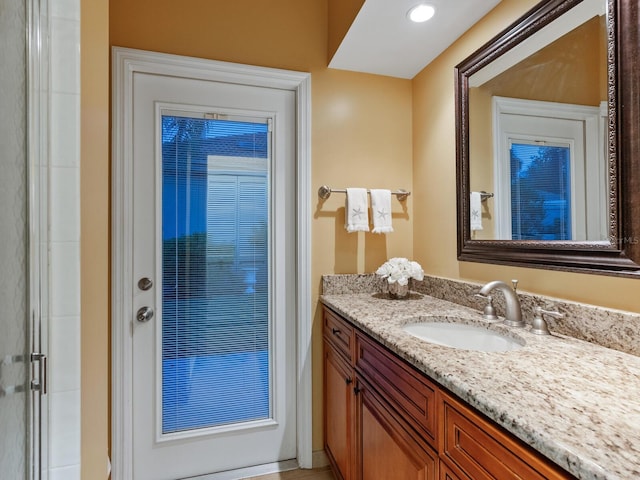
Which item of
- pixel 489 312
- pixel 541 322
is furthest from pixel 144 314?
pixel 541 322

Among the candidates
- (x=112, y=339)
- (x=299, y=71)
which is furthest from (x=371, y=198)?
(x=112, y=339)

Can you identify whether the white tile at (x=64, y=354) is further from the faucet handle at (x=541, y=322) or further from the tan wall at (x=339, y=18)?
the tan wall at (x=339, y=18)

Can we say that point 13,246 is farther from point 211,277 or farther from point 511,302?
point 511,302

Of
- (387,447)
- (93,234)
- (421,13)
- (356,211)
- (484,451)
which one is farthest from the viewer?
(356,211)

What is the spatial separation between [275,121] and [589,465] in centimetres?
179

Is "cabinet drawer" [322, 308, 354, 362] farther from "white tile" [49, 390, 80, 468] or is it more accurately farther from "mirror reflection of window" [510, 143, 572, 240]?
"white tile" [49, 390, 80, 468]

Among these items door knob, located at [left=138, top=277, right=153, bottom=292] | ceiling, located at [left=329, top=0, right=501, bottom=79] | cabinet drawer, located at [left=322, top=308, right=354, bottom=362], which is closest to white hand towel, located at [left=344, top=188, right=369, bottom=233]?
cabinet drawer, located at [left=322, top=308, right=354, bottom=362]

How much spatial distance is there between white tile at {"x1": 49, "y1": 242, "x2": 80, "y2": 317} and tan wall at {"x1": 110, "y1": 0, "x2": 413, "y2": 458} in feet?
3.72

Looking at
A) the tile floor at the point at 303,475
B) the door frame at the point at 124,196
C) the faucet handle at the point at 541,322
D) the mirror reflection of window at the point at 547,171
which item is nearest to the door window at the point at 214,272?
the door frame at the point at 124,196

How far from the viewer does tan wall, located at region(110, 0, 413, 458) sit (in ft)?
5.48

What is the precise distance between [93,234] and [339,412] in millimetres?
1245

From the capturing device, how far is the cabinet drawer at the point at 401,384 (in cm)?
85

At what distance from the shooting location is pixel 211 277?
1.74 meters

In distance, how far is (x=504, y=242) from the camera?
1.33 m
